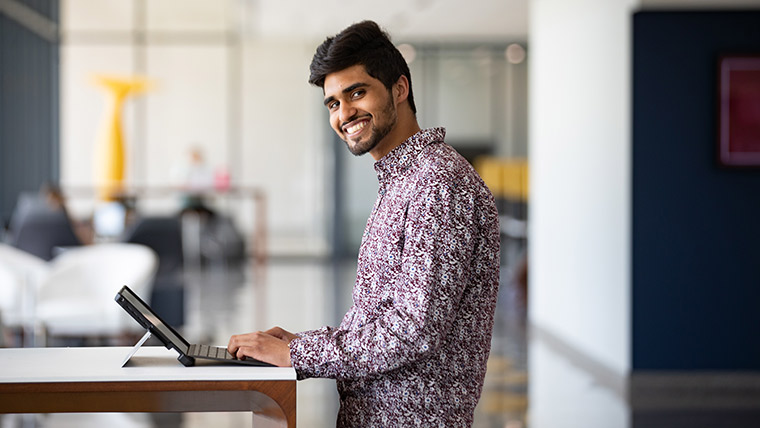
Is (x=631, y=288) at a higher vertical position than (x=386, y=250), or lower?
lower

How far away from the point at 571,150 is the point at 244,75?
8.25m

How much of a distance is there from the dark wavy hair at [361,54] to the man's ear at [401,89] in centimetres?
1

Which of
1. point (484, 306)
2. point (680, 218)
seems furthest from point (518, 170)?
point (484, 306)

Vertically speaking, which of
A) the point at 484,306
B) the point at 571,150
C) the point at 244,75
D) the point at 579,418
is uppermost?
the point at 244,75

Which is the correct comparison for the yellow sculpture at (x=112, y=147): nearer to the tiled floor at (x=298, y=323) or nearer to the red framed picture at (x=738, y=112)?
the tiled floor at (x=298, y=323)

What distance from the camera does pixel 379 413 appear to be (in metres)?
1.86

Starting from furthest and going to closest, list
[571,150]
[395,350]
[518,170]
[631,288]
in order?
[518,170] < [571,150] < [631,288] < [395,350]

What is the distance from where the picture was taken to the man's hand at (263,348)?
5.97 ft

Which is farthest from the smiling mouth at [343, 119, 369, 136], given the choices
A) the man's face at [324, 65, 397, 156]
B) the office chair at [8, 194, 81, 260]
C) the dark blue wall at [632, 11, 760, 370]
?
the office chair at [8, 194, 81, 260]

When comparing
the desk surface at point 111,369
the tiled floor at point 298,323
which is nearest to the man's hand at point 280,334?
the desk surface at point 111,369

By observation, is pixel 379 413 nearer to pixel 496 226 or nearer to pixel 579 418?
pixel 496 226

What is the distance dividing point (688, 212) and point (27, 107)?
9036 mm

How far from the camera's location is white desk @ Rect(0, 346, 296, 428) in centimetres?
A: 172

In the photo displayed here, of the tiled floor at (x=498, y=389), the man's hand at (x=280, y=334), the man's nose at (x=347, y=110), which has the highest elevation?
the man's nose at (x=347, y=110)
